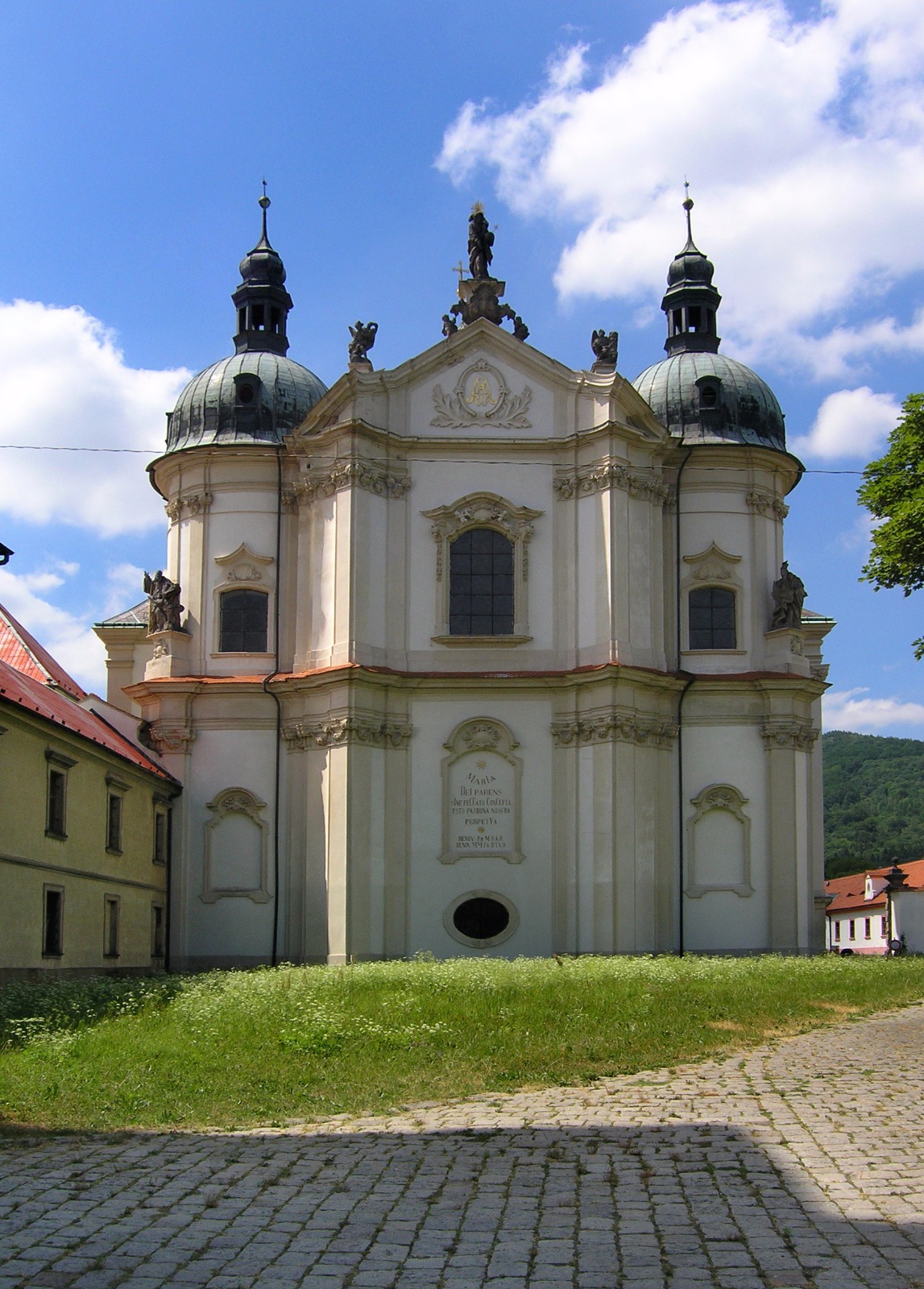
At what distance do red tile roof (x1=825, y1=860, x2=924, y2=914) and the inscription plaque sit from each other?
4612cm

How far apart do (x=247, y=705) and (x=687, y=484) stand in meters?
12.9

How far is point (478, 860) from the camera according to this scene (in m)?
34.6

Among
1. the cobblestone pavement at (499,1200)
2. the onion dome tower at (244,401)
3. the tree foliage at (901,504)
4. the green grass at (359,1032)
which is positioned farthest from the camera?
the onion dome tower at (244,401)

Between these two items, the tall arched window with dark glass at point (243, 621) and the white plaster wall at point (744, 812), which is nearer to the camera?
the white plaster wall at point (744, 812)

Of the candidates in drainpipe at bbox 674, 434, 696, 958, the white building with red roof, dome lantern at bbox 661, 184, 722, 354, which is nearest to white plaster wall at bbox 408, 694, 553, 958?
drainpipe at bbox 674, 434, 696, 958

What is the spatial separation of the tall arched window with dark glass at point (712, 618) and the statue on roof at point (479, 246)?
34.1 feet

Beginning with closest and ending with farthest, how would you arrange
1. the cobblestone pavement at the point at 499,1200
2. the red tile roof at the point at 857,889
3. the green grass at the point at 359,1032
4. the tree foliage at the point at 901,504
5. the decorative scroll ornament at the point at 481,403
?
the cobblestone pavement at the point at 499,1200
the green grass at the point at 359,1032
the tree foliage at the point at 901,504
the decorative scroll ornament at the point at 481,403
the red tile roof at the point at 857,889

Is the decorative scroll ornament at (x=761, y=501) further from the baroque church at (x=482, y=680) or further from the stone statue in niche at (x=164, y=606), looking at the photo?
the stone statue in niche at (x=164, y=606)

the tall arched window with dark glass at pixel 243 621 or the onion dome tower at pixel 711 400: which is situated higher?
the onion dome tower at pixel 711 400

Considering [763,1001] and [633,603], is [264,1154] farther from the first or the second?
[633,603]

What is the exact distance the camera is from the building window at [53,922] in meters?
25.5

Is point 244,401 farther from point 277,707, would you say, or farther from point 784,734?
point 784,734

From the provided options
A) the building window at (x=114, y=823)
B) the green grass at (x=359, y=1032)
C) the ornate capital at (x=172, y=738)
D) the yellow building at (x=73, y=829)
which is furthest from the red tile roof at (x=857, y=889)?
the building window at (x=114, y=823)

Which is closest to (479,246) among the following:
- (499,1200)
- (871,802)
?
(499,1200)
